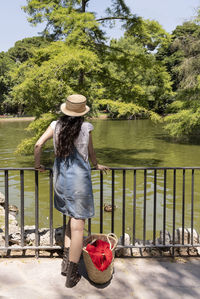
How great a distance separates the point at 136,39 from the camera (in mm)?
19891

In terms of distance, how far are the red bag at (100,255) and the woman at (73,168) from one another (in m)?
0.16

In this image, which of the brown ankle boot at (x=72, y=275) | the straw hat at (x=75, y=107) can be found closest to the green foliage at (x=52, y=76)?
the straw hat at (x=75, y=107)

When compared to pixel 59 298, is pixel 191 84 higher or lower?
higher

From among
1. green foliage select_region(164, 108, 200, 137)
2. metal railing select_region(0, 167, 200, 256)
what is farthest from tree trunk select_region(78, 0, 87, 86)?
green foliage select_region(164, 108, 200, 137)

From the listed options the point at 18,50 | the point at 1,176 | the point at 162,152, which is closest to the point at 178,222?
the point at 1,176

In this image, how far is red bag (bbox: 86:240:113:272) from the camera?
368 cm

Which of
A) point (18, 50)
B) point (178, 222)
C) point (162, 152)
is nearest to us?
point (178, 222)

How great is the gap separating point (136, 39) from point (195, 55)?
7.62 meters

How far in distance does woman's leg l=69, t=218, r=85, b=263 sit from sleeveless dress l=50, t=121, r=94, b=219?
0.07 meters

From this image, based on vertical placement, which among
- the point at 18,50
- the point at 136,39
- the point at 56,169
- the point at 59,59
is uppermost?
the point at 18,50

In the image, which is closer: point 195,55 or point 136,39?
point 136,39

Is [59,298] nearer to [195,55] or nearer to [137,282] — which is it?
[137,282]

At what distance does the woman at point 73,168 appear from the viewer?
371 centimetres

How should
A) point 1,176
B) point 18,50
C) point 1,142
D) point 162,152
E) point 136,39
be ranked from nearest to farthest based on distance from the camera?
1. point 1,176
2. point 136,39
3. point 162,152
4. point 1,142
5. point 18,50
